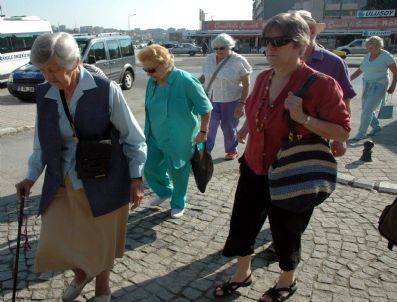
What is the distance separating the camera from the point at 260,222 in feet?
8.87

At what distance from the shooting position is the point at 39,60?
80.9 inches

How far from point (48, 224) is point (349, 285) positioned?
222 centimetres

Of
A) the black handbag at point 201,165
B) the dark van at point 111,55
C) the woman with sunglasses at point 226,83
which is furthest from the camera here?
the dark van at point 111,55

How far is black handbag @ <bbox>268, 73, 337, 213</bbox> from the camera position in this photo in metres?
2.24

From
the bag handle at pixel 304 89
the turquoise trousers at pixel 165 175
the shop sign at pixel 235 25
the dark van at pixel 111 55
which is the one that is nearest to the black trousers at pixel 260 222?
the bag handle at pixel 304 89

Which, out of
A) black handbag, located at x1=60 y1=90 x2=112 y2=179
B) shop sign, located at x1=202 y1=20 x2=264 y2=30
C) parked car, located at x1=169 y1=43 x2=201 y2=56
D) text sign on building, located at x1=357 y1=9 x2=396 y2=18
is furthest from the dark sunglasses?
text sign on building, located at x1=357 y1=9 x2=396 y2=18

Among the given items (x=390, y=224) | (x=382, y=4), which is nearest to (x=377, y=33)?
(x=382, y=4)

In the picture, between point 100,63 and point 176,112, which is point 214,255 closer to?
point 176,112

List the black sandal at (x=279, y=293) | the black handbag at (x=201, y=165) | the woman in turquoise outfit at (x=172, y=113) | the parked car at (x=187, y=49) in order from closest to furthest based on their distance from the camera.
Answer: the black sandal at (x=279, y=293) → the woman in turquoise outfit at (x=172, y=113) → the black handbag at (x=201, y=165) → the parked car at (x=187, y=49)

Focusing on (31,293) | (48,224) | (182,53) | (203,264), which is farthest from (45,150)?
(182,53)

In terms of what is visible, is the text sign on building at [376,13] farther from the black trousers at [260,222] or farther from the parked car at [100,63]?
the black trousers at [260,222]

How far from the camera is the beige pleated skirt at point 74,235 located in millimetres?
2441

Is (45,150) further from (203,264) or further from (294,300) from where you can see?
(294,300)

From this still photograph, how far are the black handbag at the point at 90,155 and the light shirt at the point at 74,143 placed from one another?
5cm
